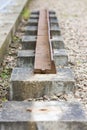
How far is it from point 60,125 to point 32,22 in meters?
5.10

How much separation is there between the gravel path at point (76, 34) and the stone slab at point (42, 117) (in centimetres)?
47

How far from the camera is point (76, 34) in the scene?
328 inches

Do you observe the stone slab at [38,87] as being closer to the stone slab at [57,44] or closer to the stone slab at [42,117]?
the stone slab at [42,117]

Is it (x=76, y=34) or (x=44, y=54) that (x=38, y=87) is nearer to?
(x=44, y=54)

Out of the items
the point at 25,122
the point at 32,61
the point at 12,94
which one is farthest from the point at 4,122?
the point at 32,61

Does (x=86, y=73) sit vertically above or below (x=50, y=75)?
below

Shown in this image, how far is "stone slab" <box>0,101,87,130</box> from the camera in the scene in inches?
130

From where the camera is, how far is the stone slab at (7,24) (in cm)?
595

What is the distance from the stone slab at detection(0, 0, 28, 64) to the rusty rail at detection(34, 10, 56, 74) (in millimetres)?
489

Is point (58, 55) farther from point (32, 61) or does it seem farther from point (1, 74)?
point (1, 74)

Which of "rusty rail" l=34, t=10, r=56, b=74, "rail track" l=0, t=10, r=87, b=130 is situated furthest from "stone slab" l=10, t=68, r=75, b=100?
"rusty rail" l=34, t=10, r=56, b=74

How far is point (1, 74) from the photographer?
514 centimetres

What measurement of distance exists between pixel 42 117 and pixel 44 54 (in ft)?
5.90

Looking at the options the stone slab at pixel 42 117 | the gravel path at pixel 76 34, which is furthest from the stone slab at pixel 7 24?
the stone slab at pixel 42 117
